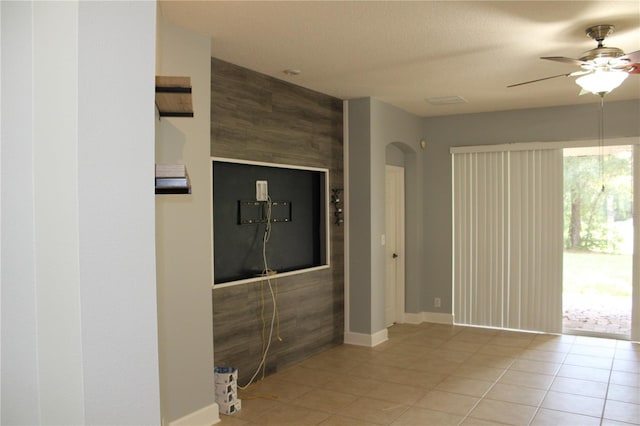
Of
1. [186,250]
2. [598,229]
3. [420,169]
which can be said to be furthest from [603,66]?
[598,229]

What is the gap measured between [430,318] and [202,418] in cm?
418

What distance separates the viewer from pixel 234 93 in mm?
4398

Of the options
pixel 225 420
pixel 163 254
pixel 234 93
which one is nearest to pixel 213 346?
pixel 225 420

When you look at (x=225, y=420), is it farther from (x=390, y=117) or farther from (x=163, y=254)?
(x=390, y=117)

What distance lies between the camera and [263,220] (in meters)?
4.75

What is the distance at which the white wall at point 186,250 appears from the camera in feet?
11.2

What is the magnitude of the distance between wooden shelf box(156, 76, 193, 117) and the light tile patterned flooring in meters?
2.26

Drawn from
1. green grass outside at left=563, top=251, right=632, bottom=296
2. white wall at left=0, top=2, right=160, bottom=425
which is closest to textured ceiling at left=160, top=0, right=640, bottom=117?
white wall at left=0, top=2, right=160, bottom=425

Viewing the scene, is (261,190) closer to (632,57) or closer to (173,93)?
(173,93)

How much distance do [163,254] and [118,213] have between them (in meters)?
2.34

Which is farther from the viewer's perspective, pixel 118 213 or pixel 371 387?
pixel 371 387

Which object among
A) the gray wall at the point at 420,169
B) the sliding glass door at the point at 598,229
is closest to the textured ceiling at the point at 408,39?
the gray wall at the point at 420,169

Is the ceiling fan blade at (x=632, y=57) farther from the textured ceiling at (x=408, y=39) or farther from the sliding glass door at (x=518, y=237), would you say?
the sliding glass door at (x=518, y=237)

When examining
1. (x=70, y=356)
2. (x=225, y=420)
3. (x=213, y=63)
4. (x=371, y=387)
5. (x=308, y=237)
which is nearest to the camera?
(x=70, y=356)
